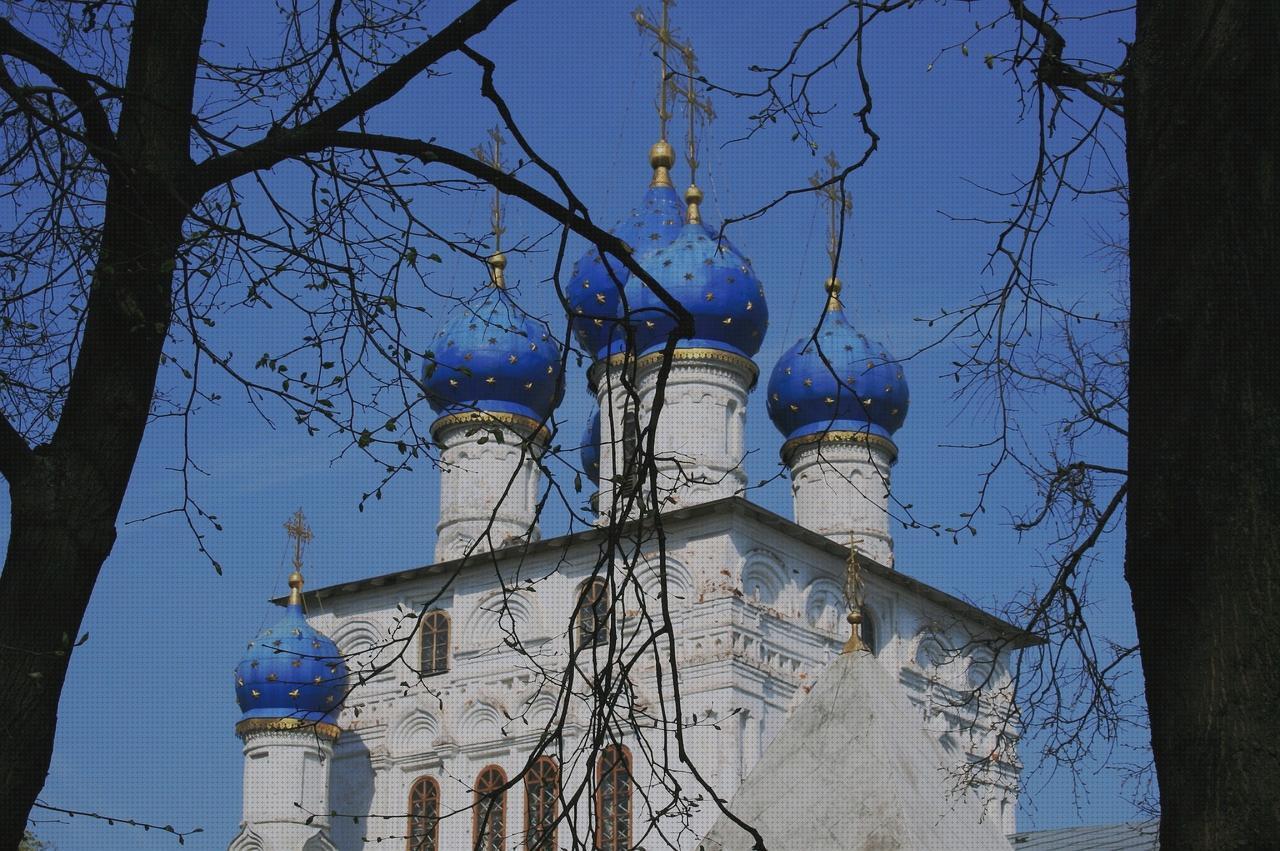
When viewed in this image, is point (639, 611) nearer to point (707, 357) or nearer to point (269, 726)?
point (707, 357)

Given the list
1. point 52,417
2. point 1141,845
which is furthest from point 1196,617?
point 1141,845

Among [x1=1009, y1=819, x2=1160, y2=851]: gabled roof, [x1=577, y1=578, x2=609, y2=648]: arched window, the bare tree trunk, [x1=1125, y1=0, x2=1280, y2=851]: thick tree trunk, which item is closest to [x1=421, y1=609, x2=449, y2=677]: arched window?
[x1=1009, y1=819, x2=1160, y2=851]: gabled roof

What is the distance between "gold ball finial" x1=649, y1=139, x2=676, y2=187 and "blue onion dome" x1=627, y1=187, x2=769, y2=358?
7.21 feet

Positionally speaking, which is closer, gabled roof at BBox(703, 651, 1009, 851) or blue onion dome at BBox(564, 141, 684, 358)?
gabled roof at BBox(703, 651, 1009, 851)

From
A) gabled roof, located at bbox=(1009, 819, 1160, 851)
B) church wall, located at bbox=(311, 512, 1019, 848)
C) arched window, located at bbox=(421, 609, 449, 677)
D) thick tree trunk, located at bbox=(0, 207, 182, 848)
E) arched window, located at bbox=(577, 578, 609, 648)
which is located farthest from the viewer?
arched window, located at bbox=(421, 609, 449, 677)

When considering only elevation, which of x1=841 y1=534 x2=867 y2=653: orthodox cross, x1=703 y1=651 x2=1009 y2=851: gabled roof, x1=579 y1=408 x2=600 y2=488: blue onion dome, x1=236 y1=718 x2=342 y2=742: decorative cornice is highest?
x1=579 y1=408 x2=600 y2=488: blue onion dome

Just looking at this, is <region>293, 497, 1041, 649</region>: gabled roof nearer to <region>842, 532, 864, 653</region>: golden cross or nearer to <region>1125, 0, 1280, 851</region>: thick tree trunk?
<region>842, 532, 864, 653</region>: golden cross

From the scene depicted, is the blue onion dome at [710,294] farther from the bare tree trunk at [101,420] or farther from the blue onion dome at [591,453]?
the bare tree trunk at [101,420]

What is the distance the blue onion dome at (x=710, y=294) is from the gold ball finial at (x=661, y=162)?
2196 millimetres

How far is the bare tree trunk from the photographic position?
394 centimetres

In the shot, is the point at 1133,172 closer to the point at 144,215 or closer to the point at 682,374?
the point at 144,215

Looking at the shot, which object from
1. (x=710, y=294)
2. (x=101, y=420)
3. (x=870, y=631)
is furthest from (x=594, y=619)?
(x=710, y=294)

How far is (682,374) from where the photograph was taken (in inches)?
879

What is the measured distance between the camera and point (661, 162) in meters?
24.9
